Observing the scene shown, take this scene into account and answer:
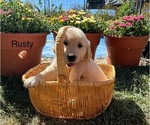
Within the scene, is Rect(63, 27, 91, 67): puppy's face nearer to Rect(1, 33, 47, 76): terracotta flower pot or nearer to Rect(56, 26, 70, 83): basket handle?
Rect(56, 26, 70, 83): basket handle

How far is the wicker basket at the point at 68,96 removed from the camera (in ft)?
6.06

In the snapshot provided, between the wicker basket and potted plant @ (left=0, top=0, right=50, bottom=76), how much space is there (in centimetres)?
82

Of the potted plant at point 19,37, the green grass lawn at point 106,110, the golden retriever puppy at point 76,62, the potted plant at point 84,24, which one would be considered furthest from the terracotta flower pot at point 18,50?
the golden retriever puppy at point 76,62

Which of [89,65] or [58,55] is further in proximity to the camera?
[89,65]

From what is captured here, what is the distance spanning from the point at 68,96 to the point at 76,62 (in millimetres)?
229

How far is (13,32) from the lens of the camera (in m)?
2.72

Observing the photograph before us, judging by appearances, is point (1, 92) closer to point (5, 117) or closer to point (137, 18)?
point (5, 117)

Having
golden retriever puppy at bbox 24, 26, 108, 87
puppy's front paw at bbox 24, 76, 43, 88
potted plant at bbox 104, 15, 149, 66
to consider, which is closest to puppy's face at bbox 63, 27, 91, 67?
golden retriever puppy at bbox 24, 26, 108, 87

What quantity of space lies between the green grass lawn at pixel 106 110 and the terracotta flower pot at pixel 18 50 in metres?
0.13

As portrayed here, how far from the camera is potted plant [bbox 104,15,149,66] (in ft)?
10.9

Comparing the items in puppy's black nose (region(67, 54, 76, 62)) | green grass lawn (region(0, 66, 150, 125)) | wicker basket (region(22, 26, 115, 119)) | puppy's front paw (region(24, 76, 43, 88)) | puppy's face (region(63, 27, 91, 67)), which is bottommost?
green grass lawn (region(0, 66, 150, 125))

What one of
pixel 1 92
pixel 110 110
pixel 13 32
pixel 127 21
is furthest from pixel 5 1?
→ pixel 110 110

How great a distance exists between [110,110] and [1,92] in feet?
3.07

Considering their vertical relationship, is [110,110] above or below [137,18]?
below
